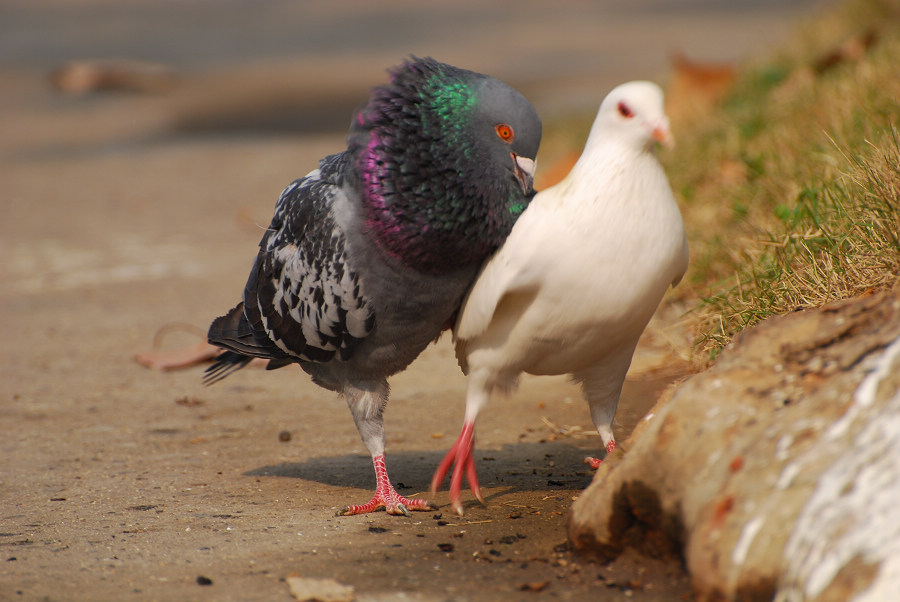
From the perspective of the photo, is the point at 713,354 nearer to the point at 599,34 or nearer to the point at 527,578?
the point at 527,578

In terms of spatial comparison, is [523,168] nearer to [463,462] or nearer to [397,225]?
[397,225]

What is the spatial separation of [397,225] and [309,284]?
0.48 metres

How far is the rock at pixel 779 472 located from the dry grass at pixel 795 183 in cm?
74

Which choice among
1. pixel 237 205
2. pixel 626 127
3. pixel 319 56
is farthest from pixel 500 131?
pixel 319 56

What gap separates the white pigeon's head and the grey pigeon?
260 millimetres

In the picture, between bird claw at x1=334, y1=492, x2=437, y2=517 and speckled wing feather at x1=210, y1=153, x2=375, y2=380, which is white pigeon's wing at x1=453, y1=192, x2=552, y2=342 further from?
bird claw at x1=334, y1=492, x2=437, y2=517

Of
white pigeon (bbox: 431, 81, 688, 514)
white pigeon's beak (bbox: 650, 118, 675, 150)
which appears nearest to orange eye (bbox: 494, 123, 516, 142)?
white pigeon (bbox: 431, 81, 688, 514)

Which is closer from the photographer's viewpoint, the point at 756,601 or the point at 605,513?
the point at 756,601

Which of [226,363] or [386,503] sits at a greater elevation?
[226,363]

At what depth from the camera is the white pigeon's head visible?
2785 millimetres

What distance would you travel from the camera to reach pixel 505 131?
3016 mm

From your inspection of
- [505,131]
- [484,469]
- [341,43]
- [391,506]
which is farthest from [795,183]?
[341,43]

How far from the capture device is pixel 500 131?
3.02m

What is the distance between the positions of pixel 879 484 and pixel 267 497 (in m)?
A: 2.17
